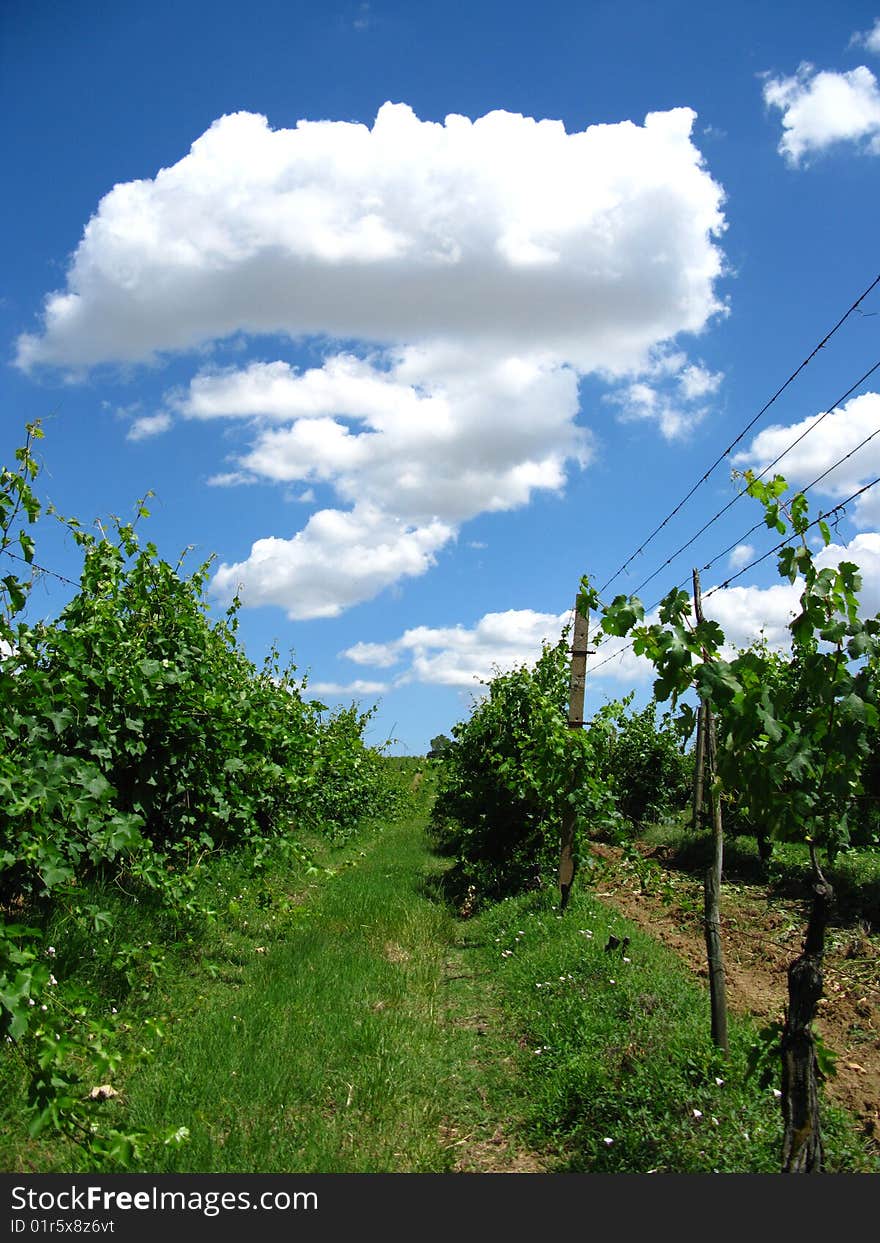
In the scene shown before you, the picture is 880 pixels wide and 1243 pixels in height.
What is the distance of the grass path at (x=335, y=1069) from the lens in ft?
14.9

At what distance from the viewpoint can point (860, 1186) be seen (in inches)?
151

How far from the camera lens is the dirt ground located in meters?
6.16

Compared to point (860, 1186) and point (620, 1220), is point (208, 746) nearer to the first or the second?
point (620, 1220)

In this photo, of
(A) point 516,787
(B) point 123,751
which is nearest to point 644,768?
(A) point 516,787

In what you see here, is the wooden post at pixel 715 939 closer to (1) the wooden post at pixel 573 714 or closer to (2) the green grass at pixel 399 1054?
(2) the green grass at pixel 399 1054

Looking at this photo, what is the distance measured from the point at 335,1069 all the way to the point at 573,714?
6.25m

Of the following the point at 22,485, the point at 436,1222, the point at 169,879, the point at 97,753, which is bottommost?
the point at 436,1222

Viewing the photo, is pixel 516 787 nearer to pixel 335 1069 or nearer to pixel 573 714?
pixel 573 714

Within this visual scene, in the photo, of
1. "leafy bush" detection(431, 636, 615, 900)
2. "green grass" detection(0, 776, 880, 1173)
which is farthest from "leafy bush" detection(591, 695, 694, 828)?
"green grass" detection(0, 776, 880, 1173)

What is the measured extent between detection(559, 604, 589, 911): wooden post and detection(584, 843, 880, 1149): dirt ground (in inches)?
39.0

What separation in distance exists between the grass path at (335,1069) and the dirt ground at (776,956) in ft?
6.49

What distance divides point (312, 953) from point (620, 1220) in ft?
16.7

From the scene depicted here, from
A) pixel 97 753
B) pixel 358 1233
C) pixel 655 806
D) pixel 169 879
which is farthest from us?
pixel 655 806

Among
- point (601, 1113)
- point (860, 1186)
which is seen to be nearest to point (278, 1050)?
point (601, 1113)
